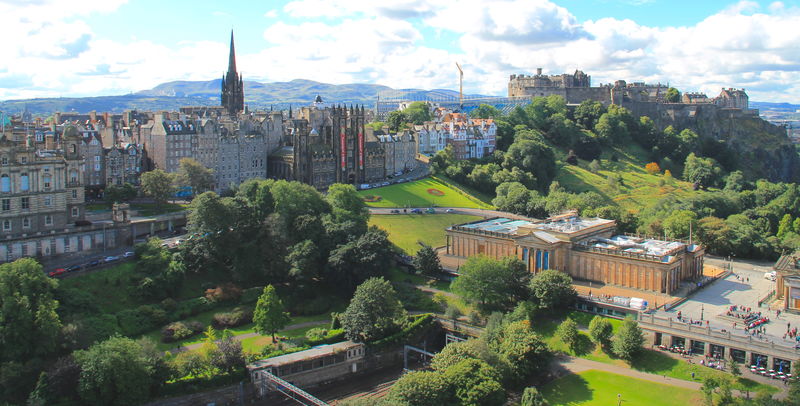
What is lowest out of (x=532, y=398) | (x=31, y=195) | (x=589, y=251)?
(x=532, y=398)

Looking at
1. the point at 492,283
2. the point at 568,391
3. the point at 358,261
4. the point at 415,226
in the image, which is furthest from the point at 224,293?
the point at 568,391

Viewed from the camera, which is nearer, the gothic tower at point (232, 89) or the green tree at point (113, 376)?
the green tree at point (113, 376)

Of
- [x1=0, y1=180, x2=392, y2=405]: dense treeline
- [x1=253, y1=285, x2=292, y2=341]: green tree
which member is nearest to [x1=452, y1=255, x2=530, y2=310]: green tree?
[x1=0, y1=180, x2=392, y2=405]: dense treeline

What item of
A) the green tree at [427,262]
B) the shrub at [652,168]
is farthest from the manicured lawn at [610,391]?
the shrub at [652,168]

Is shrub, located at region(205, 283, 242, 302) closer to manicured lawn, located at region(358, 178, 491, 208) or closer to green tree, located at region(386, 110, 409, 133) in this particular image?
manicured lawn, located at region(358, 178, 491, 208)

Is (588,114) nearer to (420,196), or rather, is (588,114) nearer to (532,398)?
(420,196)

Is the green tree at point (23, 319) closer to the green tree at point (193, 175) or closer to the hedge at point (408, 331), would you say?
the hedge at point (408, 331)

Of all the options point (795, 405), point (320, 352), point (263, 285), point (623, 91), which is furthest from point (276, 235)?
point (623, 91)
